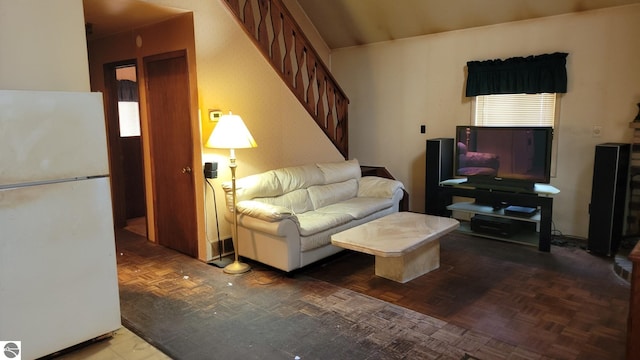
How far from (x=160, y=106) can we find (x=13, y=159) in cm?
224

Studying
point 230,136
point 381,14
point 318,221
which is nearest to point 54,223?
point 230,136

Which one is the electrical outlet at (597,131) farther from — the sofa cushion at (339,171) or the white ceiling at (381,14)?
the sofa cushion at (339,171)

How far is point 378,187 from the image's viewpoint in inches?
202

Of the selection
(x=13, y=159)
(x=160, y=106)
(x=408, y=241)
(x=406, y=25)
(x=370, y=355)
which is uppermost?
(x=406, y=25)

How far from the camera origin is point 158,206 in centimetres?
470

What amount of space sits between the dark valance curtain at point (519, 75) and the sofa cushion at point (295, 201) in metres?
2.39

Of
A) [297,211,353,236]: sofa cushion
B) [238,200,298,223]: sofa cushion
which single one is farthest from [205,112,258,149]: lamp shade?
[297,211,353,236]: sofa cushion

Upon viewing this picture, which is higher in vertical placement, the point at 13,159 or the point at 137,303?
the point at 13,159

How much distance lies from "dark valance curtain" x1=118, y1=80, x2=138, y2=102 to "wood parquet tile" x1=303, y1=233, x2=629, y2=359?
362 cm

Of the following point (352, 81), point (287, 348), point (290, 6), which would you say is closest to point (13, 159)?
point (287, 348)

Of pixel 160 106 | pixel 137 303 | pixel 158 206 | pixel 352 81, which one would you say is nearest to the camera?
pixel 137 303

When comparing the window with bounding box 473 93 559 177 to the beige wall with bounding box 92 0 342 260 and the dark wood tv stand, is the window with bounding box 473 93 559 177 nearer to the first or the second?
the dark wood tv stand

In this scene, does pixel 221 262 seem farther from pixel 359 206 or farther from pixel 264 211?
pixel 359 206

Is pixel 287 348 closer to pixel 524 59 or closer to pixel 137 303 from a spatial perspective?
pixel 137 303
